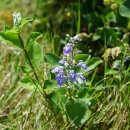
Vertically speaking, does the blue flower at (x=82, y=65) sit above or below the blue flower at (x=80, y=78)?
above

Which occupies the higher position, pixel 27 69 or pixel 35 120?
pixel 27 69

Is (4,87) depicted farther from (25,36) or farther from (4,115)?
(25,36)

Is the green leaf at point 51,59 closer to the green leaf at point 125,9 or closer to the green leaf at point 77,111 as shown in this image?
the green leaf at point 77,111

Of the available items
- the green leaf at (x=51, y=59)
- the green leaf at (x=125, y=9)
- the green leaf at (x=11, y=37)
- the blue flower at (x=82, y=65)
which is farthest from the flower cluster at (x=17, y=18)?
the green leaf at (x=125, y=9)

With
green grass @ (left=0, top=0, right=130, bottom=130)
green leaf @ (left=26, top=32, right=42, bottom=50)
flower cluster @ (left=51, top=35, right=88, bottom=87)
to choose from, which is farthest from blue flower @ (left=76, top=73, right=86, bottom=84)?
green leaf @ (left=26, top=32, right=42, bottom=50)

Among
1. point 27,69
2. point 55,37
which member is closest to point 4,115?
point 27,69

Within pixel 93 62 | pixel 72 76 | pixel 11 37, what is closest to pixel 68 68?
pixel 72 76
